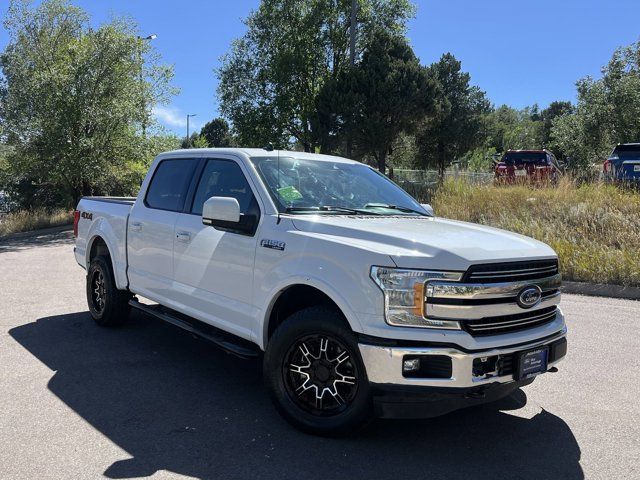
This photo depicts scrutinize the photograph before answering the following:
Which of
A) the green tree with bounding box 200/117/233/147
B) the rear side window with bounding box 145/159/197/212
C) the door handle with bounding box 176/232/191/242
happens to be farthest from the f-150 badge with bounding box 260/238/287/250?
the green tree with bounding box 200/117/233/147

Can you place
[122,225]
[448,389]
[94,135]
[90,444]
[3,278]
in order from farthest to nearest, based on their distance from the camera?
[94,135] → [3,278] → [122,225] → [90,444] → [448,389]

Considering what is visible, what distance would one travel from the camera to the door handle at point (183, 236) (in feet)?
15.9

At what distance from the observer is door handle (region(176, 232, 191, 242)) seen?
4.86 metres

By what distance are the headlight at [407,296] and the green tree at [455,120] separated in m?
28.8

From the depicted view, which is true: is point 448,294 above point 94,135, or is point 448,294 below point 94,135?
below

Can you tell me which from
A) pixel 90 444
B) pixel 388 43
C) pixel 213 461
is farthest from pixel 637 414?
pixel 388 43

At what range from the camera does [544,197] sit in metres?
12.3

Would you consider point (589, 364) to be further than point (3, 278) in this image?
No

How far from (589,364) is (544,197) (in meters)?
7.68

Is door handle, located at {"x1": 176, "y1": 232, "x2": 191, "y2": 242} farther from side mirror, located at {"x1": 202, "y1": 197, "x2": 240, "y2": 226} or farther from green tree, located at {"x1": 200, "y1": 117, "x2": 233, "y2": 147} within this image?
green tree, located at {"x1": 200, "y1": 117, "x2": 233, "y2": 147}

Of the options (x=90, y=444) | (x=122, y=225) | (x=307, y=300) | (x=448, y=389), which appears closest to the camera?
(x=448, y=389)

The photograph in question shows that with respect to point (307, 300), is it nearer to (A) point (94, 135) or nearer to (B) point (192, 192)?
(B) point (192, 192)

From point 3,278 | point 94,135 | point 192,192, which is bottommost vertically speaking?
point 3,278

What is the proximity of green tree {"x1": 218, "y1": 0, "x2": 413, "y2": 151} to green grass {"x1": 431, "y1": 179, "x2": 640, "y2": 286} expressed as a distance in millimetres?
13518
